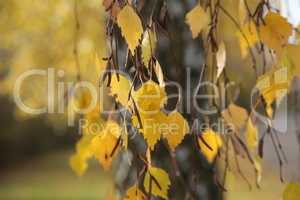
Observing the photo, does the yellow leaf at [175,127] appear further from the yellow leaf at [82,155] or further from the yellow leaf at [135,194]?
the yellow leaf at [82,155]

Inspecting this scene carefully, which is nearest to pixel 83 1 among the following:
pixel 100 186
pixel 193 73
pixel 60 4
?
pixel 60 4

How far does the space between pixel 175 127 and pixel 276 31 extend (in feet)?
0.53

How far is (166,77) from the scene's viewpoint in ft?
2.49

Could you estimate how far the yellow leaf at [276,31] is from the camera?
58 centimetres

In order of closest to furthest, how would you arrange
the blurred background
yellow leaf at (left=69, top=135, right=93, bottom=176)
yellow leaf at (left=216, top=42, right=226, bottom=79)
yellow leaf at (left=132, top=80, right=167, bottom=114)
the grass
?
yellow leaf at (left=132, top=80, right=167, bottom=114)
yellow leaf at (left=216, top=42, right=226, bottom=79)
yellow leaf at (left=69, top=135, right=93, bottom=176)
the blurred background
the grass

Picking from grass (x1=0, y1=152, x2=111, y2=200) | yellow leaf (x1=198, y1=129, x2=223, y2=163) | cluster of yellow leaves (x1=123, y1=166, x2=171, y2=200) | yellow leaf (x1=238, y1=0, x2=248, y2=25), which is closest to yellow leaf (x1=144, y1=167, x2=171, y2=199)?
cluster of yellow leaves (x1=123, y1=166, x2=171, y2=200)

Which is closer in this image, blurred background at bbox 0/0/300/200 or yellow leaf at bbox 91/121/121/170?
yellow leaf at bbox 91/121/121/170

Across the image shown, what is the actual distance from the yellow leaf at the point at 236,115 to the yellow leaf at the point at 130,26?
220 mm

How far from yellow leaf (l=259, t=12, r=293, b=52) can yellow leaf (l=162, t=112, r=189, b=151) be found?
0.14 metres

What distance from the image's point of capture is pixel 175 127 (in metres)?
0.57

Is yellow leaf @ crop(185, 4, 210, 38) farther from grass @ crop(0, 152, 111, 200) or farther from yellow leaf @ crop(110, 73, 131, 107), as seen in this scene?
grass @ crop(0, 152, 111, 200)

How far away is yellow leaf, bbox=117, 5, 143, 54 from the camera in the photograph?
0.53 meters

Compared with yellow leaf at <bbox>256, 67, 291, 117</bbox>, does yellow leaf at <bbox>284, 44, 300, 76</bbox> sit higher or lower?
higher

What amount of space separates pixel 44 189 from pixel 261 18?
3.36m
